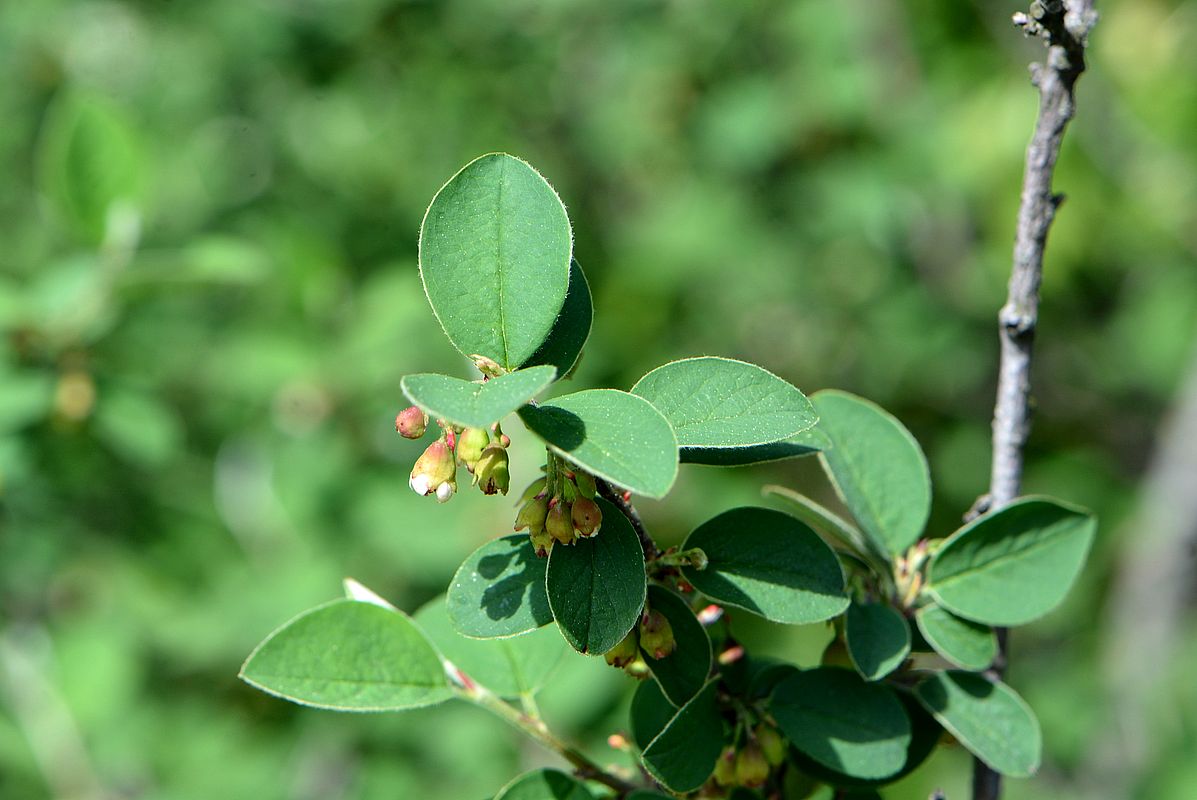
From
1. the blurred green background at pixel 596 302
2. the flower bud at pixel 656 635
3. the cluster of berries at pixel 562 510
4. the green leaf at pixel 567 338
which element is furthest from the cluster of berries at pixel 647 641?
the blurred green background at pixel 596 302

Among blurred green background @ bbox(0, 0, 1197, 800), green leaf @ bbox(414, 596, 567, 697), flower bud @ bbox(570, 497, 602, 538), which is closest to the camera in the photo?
flower bud @ bbox(570, 497, 602, 538)

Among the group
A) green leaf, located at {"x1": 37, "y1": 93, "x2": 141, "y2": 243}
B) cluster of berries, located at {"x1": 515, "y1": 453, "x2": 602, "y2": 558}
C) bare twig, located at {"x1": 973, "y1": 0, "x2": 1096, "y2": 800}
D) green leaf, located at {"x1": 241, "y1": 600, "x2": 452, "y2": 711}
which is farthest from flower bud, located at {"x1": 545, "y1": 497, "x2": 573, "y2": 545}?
green leaf, located at {"x1": 37, "y1": 93, "x2": 141, "y2": 243}

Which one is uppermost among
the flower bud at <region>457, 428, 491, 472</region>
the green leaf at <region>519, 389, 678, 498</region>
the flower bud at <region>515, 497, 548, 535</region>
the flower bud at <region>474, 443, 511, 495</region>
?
the green leaf at <region>519, 389, 678, 498</region>

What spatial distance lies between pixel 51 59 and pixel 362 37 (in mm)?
1140

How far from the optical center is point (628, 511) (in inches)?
35.4

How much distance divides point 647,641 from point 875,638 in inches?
9.6

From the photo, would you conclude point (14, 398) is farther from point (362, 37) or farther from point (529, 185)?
point (362, 37)

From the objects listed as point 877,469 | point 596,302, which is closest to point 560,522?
point 877,469

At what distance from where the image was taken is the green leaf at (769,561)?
955mm

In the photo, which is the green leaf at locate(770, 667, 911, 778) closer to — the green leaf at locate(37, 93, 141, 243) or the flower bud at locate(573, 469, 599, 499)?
the flower bud at locate(573, 469, 599, 499)

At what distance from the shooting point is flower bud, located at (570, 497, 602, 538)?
838 millimetres

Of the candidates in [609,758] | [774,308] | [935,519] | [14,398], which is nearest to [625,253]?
[774,308]

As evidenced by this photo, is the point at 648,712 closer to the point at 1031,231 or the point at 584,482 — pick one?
the point at 584,482

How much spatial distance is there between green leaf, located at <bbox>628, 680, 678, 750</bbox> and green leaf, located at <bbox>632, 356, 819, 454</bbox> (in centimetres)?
30
